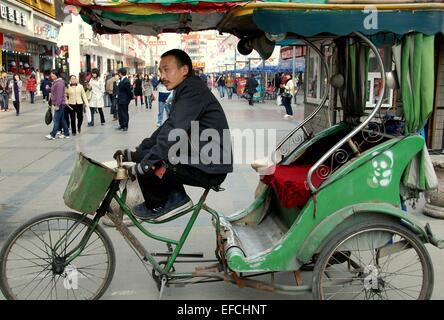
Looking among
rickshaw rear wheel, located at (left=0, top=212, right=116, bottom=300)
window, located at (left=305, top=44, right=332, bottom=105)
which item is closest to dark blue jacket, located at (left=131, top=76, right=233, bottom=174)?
rickshaw rear wheel, located at (left=0, top=212, right=116, bottom=300)

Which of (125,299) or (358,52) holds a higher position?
(358,52)

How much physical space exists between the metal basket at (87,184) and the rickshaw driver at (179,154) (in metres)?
0.18

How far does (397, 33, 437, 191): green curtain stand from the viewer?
11.1 ft

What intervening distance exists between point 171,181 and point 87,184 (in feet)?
1.89

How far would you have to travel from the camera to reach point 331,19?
10.3ft

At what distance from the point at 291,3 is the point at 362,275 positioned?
1889 mm

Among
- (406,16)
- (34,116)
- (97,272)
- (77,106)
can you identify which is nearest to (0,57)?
(34,116)

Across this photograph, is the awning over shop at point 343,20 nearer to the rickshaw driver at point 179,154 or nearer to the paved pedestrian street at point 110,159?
the rickshaw driver at point 179,154

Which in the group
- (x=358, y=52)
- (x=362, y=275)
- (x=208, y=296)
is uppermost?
(x=358, y=52)

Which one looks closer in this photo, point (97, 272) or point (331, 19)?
point (331, 19)

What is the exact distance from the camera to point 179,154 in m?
3.39

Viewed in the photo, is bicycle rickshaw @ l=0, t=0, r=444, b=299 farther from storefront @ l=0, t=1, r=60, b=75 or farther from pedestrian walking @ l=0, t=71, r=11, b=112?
storefront @ l=0, t=1, r=60, b=75

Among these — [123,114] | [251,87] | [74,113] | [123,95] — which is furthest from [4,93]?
[251,87]

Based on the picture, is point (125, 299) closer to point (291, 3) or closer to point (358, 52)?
point (291, 3)
